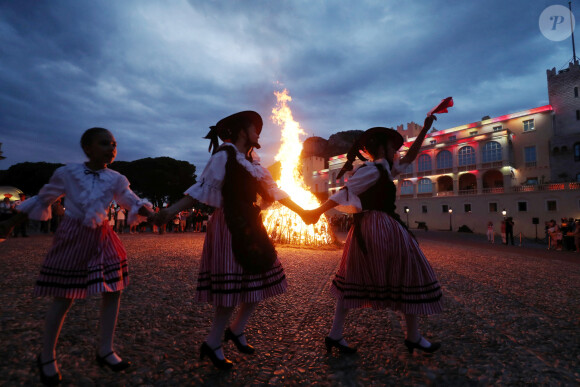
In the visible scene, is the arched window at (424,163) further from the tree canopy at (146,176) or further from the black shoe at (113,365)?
the black shoe at (113,365)

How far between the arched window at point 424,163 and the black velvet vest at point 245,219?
144ft

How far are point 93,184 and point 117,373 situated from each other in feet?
4.72

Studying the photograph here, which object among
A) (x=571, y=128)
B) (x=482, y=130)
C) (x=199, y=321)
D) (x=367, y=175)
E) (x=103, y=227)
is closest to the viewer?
(x=103, y=227)

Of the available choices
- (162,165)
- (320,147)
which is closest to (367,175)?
(162,165)

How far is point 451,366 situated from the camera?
7.88 feet

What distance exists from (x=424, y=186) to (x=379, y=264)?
42.9 m

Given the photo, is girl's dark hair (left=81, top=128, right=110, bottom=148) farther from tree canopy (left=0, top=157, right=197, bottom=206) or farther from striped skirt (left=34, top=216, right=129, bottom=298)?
tree canopy (left=0, top=157, right=197, bottom=206)

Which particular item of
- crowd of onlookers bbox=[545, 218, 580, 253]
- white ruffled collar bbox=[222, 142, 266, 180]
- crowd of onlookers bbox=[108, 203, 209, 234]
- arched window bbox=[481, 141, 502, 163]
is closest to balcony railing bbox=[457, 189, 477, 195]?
arched window bbox=[481, 141, 502, 163]

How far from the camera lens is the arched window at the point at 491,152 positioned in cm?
3534

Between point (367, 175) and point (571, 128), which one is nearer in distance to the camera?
point (367, 175)

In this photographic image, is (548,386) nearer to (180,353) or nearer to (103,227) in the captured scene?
(180,353)

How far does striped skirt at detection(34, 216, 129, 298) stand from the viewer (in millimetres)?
2023

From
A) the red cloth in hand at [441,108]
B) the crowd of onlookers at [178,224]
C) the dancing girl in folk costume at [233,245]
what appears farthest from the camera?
the crowd of onlookers at [178,224]

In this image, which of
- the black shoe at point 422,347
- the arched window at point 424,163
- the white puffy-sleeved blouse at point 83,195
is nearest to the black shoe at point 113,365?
the white puffy-sleeved blouse at point 83,195
